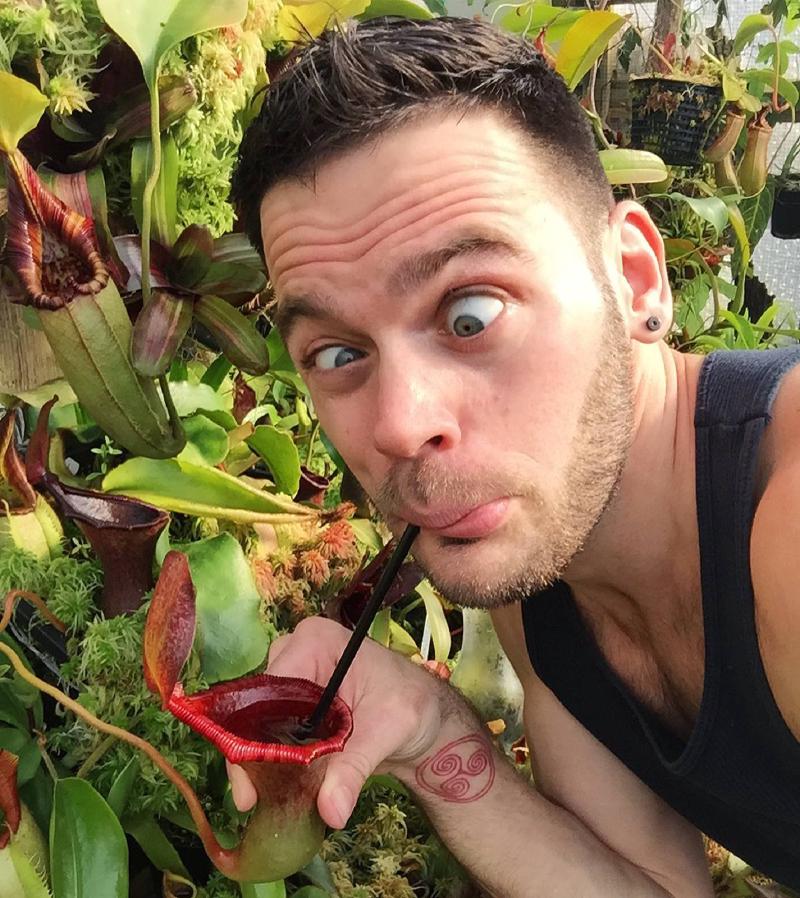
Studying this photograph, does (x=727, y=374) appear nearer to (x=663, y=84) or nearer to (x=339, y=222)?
(x=339, y=222)

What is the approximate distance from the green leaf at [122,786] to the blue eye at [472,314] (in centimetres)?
54

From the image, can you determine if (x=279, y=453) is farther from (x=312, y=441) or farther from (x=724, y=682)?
(x=724, y=682)

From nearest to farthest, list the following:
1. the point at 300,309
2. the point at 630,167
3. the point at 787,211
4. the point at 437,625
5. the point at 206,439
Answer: the point at 300,309 → the point at 206,439 → the point at 437,625 → the point at 630,167 → the point at 787,211

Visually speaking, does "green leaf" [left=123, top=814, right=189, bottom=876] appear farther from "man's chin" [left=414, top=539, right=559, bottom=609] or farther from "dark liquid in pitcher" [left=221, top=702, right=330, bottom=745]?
"man's chin" [left=414, top=539, right=559, bottom=609]

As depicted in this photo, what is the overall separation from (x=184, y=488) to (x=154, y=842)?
1.26 ft

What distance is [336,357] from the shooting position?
0.78 m

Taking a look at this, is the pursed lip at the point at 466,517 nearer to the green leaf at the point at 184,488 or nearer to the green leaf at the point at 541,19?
the green leaf at the point at 184,488

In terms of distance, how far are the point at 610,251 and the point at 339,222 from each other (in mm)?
286

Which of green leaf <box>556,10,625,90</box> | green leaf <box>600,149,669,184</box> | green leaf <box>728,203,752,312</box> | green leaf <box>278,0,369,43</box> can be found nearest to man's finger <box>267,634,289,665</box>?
green leaf <box>278,0,369,43</box>

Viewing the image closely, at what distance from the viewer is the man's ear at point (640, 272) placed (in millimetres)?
836

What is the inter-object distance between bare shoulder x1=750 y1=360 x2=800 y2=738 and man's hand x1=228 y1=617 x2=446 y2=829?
0.37m

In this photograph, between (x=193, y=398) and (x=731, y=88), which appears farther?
(x=731, y=88)

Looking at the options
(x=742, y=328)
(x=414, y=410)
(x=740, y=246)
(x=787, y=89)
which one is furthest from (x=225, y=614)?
(x=787, y=89)

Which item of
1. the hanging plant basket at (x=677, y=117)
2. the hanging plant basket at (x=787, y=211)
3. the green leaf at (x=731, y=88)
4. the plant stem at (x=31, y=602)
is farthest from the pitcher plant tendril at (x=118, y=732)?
the hanging plant basket at (x=787, y=211)
